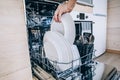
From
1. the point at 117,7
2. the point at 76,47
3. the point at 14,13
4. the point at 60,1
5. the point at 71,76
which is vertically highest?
the point at 117,7

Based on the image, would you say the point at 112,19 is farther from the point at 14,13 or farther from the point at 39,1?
the point at 14,13

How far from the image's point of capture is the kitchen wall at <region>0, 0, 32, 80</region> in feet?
1.19

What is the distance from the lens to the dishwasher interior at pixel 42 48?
533 millimetres

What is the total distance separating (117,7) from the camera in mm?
2271

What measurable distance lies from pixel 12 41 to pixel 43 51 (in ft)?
0.79

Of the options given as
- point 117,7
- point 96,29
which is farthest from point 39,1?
point 117,7

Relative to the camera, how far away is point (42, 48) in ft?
2.03

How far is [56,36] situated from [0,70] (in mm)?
279

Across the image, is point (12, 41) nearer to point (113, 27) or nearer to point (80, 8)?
point (80, 8)

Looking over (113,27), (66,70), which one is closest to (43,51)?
(66,70)

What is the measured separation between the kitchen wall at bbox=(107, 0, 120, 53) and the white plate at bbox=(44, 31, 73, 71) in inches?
83.6

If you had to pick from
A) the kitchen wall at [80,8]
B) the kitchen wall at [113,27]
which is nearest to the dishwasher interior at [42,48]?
the kitchen wall at [80,8]

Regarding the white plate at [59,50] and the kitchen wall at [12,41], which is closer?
the kitchen wall at [12,41]

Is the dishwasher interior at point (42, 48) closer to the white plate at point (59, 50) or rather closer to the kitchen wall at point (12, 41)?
the white plate at point (59, 50)
